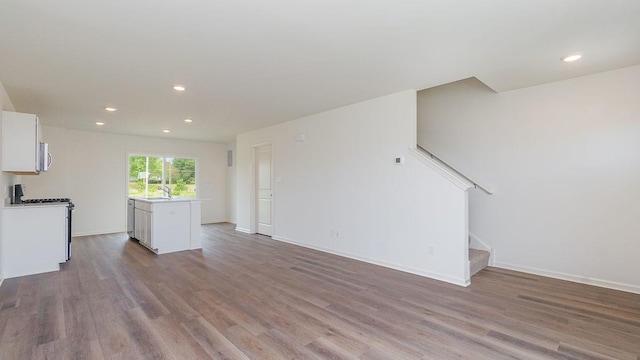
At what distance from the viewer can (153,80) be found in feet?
12.0

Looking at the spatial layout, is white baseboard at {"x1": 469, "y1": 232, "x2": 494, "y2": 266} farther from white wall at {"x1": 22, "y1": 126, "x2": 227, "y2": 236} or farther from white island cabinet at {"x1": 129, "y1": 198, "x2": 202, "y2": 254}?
white wall at {"x1": 22, "y1": 126, "x2": 227, "y2": 236}

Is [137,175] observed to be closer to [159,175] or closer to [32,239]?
[159,175]

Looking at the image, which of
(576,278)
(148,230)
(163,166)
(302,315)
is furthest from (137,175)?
(576,278)

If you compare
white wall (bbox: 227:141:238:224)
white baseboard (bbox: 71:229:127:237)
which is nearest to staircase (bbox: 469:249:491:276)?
white wall (bbox: 227:141:238:224)

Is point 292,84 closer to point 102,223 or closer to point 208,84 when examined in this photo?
point 208,84

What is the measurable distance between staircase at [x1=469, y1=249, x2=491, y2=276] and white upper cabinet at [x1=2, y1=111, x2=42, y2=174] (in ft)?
19.2

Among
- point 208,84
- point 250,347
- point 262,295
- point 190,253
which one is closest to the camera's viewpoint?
point 250,347

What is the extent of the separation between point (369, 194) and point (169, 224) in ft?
11.5

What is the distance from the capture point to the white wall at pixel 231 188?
29.3ft

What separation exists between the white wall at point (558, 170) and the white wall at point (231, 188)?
617cm

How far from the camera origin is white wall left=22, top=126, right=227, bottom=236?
21.8 feet

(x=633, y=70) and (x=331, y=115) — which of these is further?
(x=331, y=115)

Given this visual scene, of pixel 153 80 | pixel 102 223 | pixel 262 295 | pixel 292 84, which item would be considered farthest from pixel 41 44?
pixel 102 223

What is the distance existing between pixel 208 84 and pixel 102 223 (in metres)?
5.51
